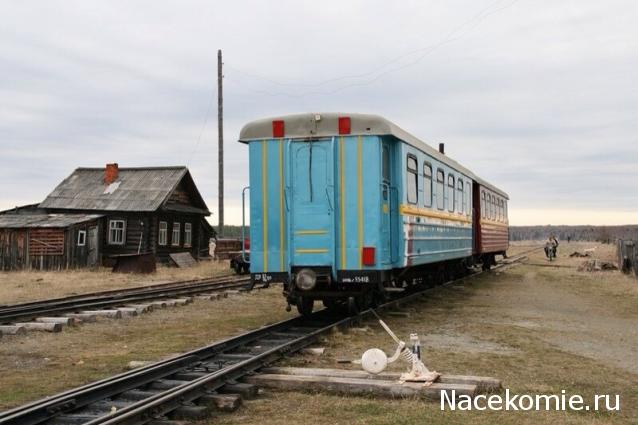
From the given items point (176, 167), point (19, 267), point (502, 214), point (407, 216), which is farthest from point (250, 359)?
point (176, 167)

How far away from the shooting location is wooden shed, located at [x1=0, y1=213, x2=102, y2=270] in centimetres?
2831

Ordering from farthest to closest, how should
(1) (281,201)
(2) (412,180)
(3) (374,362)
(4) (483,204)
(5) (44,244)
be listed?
(5) (44,244) → (4) (483,204) → (2) (412,180) → (1) (281,201) → (3) (374,362)

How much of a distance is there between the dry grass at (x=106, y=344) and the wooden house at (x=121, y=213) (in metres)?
17.5

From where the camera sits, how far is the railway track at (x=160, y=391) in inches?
211

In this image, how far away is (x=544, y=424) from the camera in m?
5.61

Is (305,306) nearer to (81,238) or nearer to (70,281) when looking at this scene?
(70,281)

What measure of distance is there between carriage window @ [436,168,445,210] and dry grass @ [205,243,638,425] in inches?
88.1

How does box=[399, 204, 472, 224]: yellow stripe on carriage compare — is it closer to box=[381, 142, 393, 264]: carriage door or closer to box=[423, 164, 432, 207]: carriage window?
box=[423, 164, 432, 207]: carriage window

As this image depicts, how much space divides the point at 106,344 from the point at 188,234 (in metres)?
28.0

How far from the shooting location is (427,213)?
43.3ft

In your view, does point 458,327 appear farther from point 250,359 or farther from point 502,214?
point 502,214

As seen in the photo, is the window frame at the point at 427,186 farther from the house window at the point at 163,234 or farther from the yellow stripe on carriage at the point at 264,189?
the house window at the point at 163,234

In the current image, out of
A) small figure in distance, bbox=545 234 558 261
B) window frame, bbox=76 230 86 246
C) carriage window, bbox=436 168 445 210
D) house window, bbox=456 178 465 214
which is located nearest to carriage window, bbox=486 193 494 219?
house window, bbox=456 178 465 214

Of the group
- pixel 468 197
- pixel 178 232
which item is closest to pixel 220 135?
pixel 178 232
